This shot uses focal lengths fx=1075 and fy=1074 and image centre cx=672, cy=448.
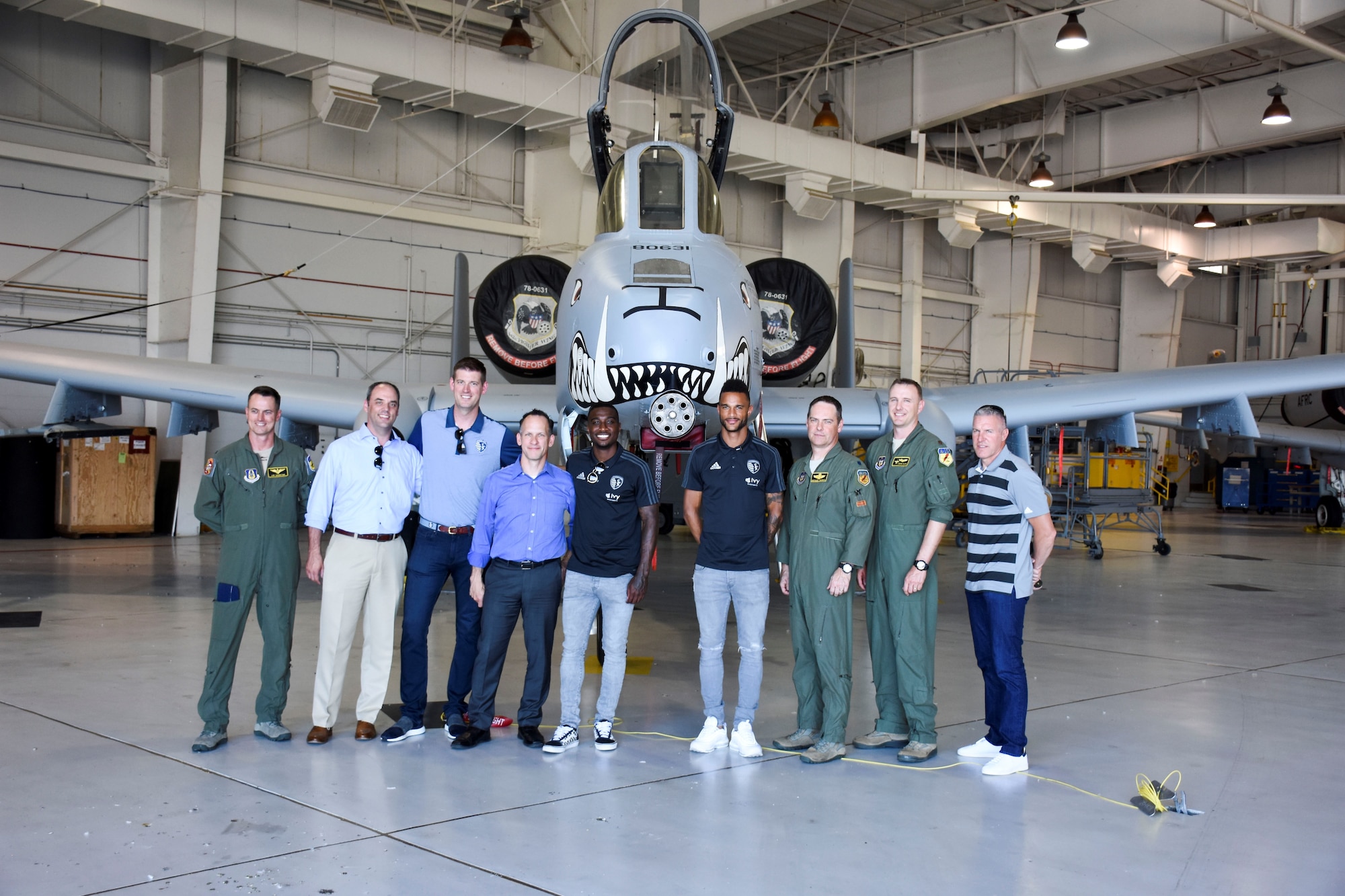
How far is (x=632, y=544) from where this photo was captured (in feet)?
17.8

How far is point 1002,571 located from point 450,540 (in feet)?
9.14

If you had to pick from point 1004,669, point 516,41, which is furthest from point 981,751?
point 516,41

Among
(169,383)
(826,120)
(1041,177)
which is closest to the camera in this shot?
(169,383)

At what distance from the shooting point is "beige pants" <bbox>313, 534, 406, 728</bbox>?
17.7 feet

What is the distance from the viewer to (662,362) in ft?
22.5

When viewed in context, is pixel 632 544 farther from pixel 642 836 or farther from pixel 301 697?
pixel 301 697

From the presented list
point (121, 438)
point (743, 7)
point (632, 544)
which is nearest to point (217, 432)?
point (121, 438)

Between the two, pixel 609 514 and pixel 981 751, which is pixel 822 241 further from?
pixel 981 751

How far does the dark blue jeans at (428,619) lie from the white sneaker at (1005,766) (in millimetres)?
2607

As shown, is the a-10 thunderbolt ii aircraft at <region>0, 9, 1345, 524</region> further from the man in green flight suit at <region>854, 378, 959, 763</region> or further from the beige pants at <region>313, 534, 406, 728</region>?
the beige pants at <region>313, 534, 406, 728</region>

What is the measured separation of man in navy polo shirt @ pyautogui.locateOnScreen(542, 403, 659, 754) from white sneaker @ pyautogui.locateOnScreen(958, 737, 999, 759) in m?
1.74

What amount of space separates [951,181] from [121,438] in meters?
18.0

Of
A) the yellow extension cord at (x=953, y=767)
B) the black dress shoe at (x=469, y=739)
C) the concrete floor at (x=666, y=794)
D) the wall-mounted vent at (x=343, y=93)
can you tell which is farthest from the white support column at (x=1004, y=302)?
the black dress shoe at (x=469, y=739)

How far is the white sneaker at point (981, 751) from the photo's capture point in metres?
5.29
